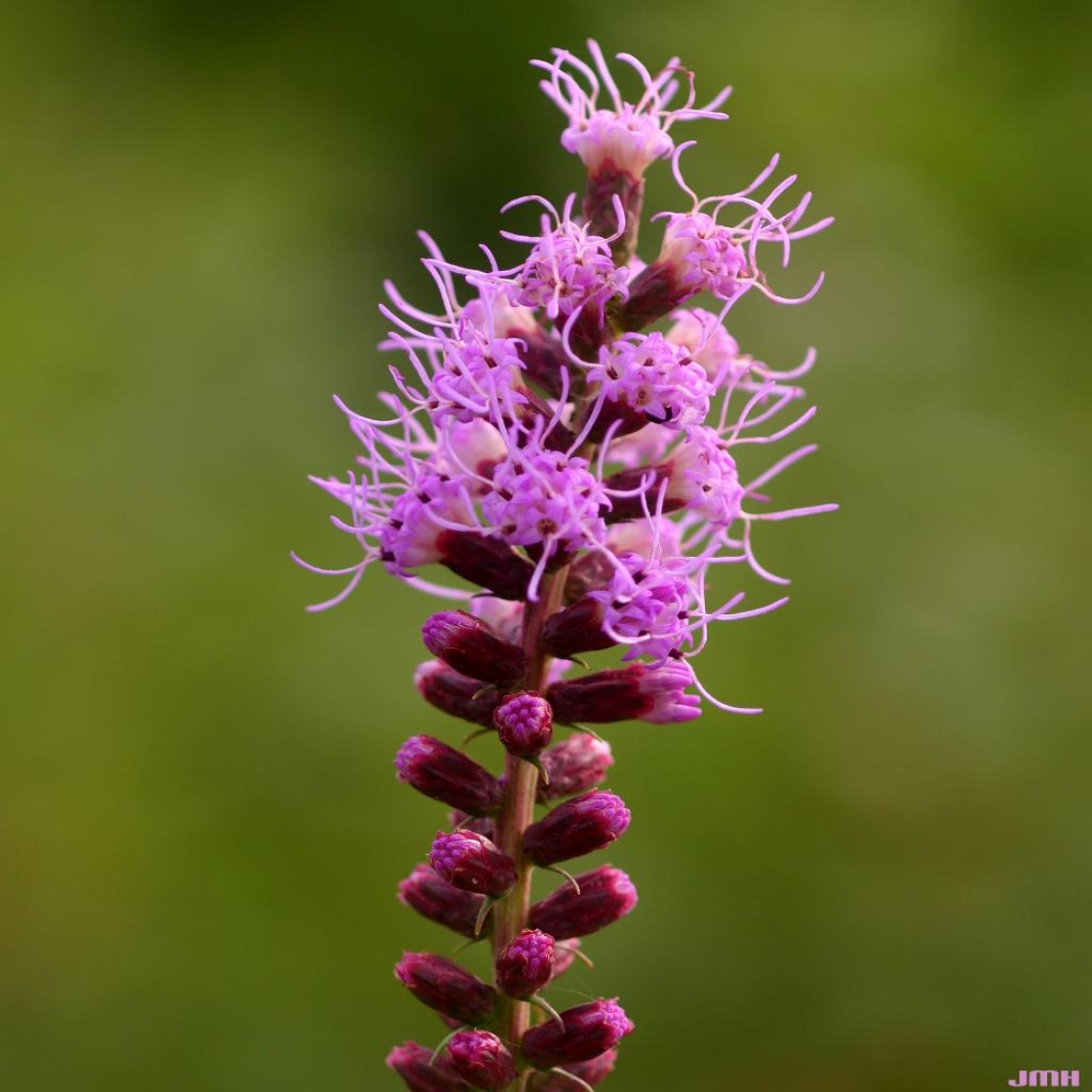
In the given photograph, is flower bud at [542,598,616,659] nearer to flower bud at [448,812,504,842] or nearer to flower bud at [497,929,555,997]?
flower bud at [448,812,504,842]

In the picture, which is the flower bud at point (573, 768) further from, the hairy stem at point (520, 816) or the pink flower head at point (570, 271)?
the pink flower head at point (570, 271)

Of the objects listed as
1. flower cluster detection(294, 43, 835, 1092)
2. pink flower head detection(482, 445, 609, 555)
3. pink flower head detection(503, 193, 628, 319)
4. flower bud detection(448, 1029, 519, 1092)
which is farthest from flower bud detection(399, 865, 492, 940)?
pink flower head detection(503, 193, 628, 319)

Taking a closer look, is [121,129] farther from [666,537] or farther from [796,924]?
[666,537]

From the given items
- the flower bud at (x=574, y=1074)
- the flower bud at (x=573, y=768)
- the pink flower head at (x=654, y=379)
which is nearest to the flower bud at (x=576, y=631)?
the flower bud at (x=573, y=768)

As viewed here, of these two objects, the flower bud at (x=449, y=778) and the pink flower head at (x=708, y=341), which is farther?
the pink flower head at (x=708, y=341)

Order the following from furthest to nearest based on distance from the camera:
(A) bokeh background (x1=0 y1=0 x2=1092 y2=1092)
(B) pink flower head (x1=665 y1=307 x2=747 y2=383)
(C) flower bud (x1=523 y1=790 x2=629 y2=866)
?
(A) bokeh background (x1=0 y1=0 x2=1092 y2=1092), (B) pink flower head (x1=665 y1=307 x2=747 y2=383), (C) flower bud (x1=523 y1=790 x2=629 y2=866)

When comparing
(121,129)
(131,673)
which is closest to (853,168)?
(121,129)
